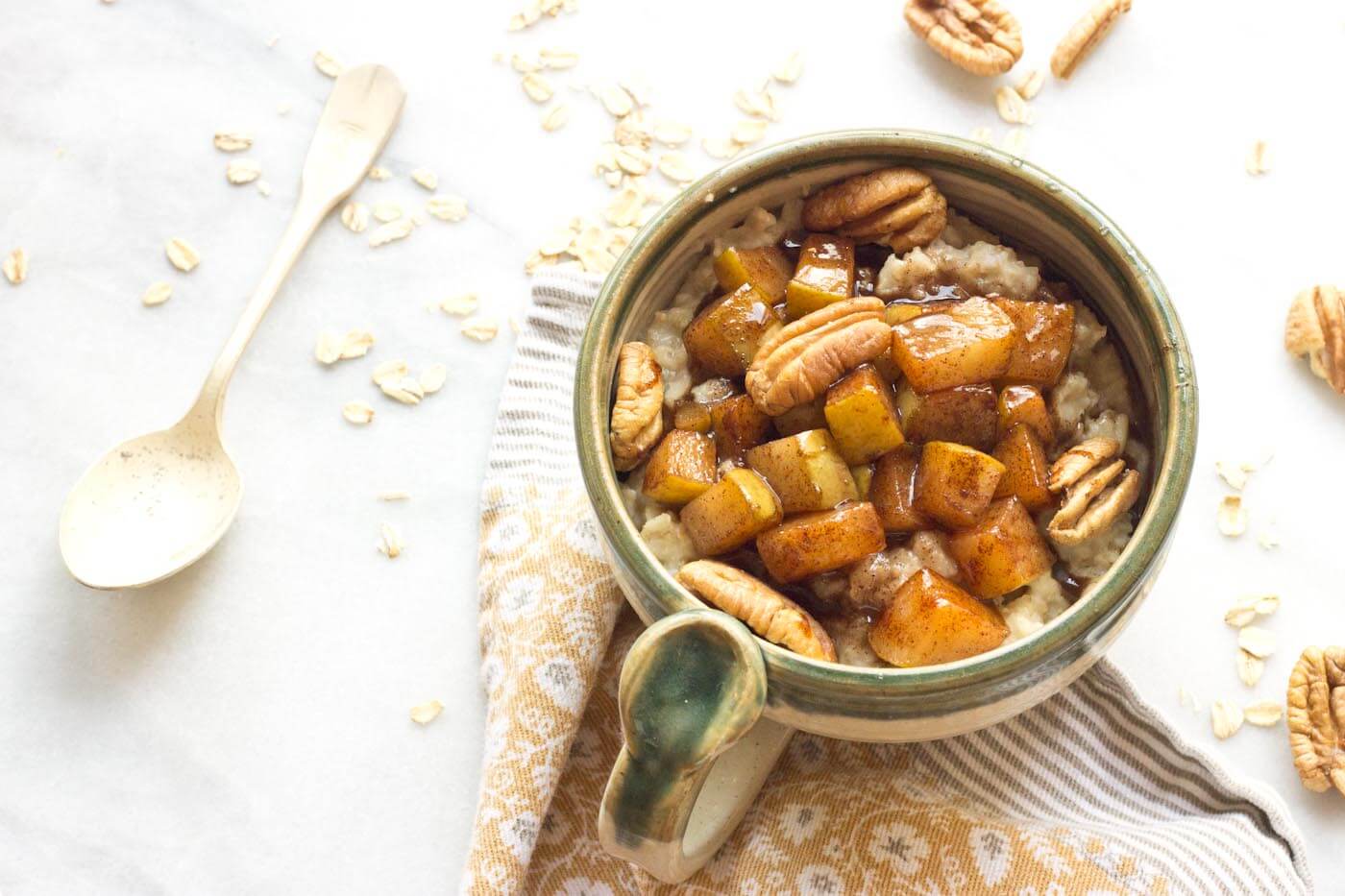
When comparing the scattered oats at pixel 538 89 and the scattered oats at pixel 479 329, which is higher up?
the scattered oats at pixel 538 89

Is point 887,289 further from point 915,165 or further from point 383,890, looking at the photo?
point 383,890

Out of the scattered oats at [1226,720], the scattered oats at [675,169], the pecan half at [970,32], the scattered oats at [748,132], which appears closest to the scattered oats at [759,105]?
the scattered oats at [748,132]

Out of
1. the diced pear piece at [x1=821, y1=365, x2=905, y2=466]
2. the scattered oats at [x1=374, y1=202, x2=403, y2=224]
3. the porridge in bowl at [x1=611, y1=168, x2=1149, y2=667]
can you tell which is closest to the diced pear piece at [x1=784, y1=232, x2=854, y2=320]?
the porridge in bowl at [x1=611, y1=168, x2=1149, y2=667]

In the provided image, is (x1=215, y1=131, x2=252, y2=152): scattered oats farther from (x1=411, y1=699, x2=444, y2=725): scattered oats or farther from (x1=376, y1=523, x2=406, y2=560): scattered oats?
(x1=411, y1=699, x2=444, y2=725): scattered oats

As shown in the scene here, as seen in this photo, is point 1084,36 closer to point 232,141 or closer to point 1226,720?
point 1226,720

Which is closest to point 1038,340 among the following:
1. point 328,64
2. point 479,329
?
point 479,329

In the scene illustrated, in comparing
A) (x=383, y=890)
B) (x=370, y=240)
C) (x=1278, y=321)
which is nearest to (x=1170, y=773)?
(x=1278, y=321)

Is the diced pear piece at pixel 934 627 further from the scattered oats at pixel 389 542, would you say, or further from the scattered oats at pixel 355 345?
the scattered oats at pixel 355 345
